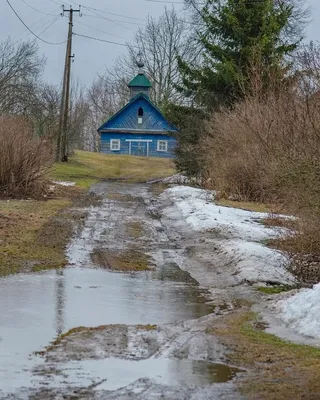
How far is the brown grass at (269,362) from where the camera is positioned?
6023mm

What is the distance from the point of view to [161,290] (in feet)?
36.3

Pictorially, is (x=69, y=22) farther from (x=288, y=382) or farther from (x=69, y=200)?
(x=288, y=382)

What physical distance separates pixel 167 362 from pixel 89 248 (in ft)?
26.0

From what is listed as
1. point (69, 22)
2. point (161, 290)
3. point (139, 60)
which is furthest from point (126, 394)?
point (139, 60)

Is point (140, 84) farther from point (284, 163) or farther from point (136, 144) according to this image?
point (284, 163)

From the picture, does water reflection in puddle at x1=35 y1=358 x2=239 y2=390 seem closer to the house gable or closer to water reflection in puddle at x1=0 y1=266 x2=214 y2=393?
water reflection in puddle at x1=0 y1=266 x2=214 y2=393

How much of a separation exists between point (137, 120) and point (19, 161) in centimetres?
4329

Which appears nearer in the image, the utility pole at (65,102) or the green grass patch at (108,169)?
the green grass patch at (108,169)

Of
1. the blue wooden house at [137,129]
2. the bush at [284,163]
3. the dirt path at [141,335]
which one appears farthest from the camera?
the blue wooden house at [137,129]

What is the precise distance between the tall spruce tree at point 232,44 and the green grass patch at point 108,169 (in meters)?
7.52

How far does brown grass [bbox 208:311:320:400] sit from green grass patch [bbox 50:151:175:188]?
26.2m

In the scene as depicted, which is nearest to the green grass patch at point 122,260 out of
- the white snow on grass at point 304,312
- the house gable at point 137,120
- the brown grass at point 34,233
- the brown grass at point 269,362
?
the brown grass at point 34,233

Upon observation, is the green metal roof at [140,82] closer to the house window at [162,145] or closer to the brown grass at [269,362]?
the house window at [162,145]

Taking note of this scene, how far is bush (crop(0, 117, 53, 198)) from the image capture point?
2481 centimetres
